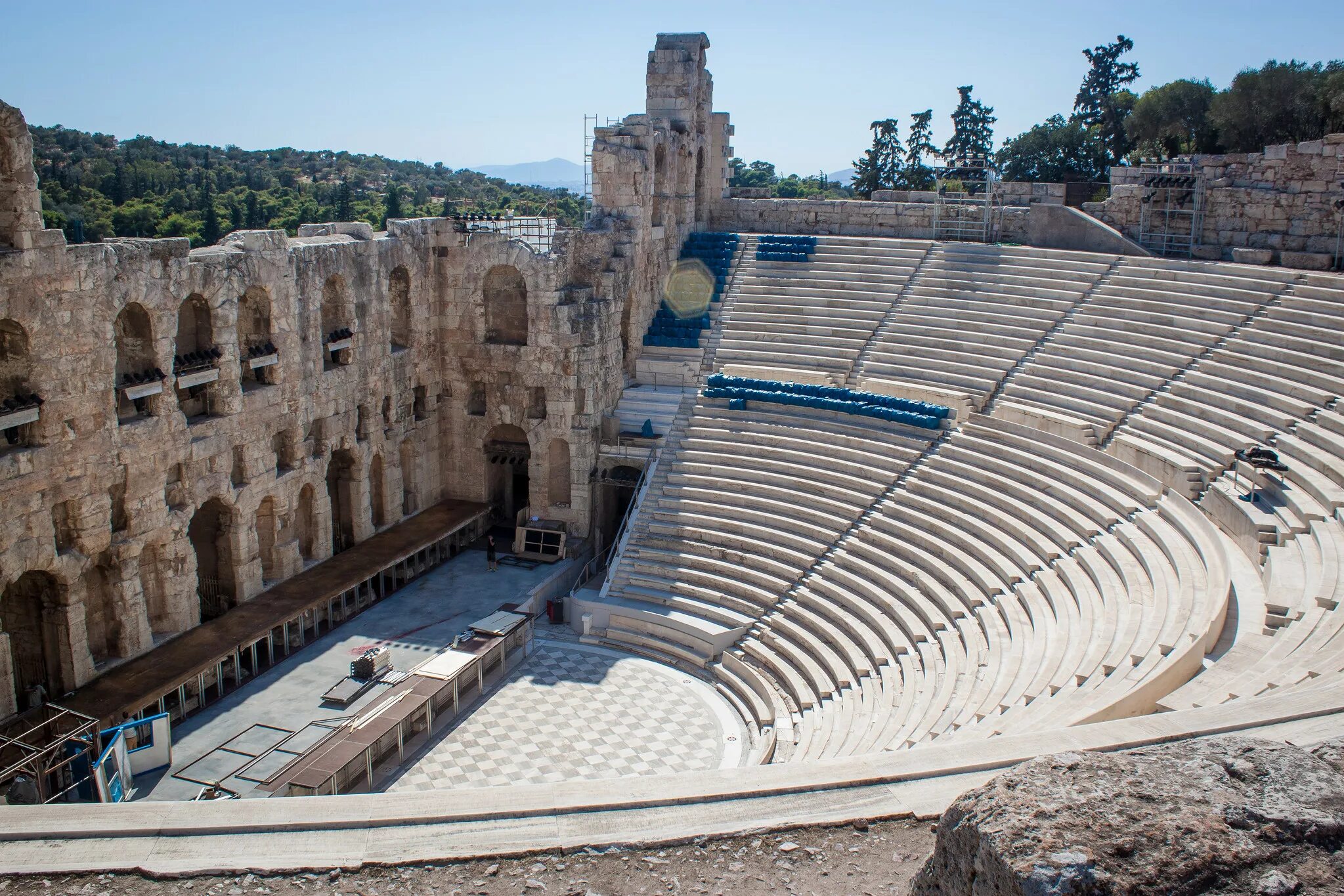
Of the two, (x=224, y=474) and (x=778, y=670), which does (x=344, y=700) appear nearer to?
(x=224, y=474)

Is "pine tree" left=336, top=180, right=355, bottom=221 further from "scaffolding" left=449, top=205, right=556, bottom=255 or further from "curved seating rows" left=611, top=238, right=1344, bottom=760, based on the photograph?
"curved seating rows" left=611, top=238, right=1344, bottom=760

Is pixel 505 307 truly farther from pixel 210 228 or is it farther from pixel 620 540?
pixel 210 228

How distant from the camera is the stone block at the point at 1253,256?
1083 inches

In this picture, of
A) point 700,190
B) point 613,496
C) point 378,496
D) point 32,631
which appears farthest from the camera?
point 700,190

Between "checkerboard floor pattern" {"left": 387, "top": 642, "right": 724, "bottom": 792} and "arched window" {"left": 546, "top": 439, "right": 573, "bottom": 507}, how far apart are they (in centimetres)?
610

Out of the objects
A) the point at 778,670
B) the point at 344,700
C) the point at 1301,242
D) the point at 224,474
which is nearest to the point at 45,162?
the point at 224,474

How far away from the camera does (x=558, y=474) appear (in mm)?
29781

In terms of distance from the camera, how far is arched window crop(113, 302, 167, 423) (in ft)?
69.6

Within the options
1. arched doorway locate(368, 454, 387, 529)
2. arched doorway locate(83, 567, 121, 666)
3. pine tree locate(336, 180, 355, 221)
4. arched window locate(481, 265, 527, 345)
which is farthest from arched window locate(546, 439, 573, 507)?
pine tree locate(336, 180, 355, 221)

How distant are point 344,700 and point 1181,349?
18.7m

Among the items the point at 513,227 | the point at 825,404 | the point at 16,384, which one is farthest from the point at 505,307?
the point at 16,384

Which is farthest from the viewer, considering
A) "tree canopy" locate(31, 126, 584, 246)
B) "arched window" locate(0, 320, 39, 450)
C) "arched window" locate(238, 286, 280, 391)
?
"tree canopy" locate(31, 126, 584, 246)

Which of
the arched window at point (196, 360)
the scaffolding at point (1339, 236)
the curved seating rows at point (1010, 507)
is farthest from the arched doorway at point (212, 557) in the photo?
the scaffolding at point (1339, 236)

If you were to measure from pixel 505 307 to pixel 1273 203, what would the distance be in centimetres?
1946
